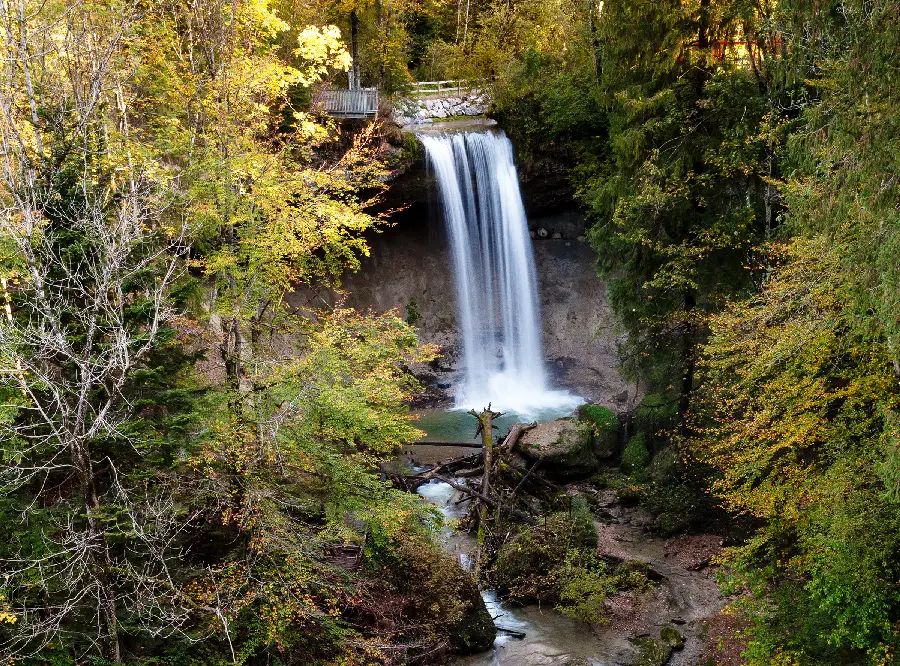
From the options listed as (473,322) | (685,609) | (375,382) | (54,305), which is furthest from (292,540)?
(473,322)

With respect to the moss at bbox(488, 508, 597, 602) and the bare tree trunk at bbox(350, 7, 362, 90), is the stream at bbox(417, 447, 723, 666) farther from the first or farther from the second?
the bare tree trunk at bbox(350, 7, 362, 90)

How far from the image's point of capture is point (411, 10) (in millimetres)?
28422

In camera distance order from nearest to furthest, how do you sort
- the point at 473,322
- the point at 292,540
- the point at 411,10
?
the point at 292,540 < the point at 473,322 < the point at 411,10

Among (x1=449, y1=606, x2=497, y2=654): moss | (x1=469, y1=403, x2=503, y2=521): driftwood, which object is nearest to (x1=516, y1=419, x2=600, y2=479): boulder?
(x1=469, y1=403, x2=503, y2=521): driftwood

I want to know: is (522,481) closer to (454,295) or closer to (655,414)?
(655,414)

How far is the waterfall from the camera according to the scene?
23594mm

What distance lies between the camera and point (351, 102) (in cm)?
2114

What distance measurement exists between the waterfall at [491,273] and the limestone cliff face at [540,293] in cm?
67

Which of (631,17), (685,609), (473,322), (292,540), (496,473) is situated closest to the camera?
(292,540)

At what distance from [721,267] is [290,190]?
9.18 meters

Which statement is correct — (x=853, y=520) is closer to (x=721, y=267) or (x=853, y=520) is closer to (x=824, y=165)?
(x=824, y=165)

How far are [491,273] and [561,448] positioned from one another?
33.3 ft

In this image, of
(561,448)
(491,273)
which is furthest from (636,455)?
(491,273)

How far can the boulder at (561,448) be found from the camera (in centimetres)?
1638
